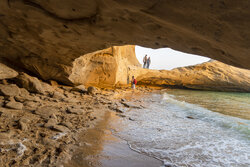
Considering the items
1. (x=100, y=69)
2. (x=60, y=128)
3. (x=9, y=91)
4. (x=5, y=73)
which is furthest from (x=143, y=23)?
(x=100, y=69)

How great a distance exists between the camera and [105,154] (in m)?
2.11

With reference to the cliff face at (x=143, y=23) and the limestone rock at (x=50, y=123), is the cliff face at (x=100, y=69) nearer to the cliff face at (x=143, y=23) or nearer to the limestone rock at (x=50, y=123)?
the cliff face at (x=143, y=23)

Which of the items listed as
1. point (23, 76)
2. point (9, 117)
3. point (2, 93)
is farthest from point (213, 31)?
point (23, 76)

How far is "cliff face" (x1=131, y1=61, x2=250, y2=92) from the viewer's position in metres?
15.8

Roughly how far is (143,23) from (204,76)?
52.1 ft

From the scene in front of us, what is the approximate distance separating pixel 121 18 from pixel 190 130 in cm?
292

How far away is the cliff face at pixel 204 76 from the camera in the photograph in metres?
15.8

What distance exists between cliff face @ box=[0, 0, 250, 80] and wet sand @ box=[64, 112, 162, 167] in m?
1.73

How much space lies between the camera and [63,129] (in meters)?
2.55

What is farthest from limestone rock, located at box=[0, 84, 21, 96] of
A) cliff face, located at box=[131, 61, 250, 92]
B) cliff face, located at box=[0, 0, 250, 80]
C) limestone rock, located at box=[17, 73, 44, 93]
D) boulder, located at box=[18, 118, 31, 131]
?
cliff face, located at box=[131, 61, 250, 92]

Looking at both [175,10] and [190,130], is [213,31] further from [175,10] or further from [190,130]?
[190,130]

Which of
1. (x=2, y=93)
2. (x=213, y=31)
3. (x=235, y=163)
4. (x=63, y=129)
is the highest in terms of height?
(x=213, y=31)

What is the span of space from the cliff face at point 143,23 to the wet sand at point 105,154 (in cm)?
173

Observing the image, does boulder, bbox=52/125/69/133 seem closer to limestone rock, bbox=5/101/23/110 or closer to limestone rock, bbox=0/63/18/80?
limestone rock, bbox=5/101/23/110
